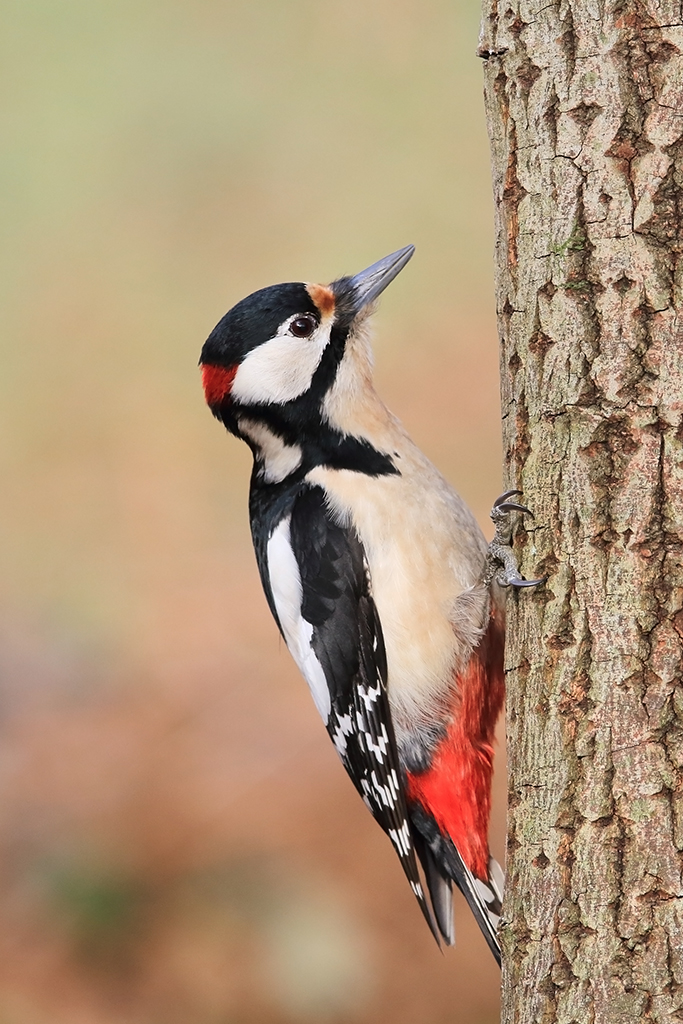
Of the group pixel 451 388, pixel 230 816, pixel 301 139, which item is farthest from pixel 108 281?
pixel 230 816

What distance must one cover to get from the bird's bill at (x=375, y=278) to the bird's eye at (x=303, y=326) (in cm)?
12

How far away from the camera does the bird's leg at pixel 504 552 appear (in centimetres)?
183

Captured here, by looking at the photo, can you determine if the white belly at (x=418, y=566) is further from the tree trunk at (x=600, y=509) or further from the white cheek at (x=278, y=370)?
the tree trunk at (x=600, y=509)

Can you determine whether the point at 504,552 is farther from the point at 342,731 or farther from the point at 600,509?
the point at 342,731

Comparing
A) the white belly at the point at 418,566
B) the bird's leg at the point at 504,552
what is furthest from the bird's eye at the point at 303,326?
the bird's leg at the point at 504,552

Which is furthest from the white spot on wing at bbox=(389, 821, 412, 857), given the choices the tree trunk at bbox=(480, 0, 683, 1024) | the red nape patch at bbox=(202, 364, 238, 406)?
the red nape patch at bbox=(202, 364, 238, 406)

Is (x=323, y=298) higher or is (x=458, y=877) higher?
(x=323, y=298)

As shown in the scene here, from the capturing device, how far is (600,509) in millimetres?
1708

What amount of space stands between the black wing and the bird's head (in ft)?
0.67

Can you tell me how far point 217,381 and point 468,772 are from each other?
1007 mm

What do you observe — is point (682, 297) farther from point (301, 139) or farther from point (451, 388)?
point (301, 139)

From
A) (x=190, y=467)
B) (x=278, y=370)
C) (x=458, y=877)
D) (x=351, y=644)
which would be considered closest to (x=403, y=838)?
(x=458, y=877)

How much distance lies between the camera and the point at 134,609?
5.04 metres

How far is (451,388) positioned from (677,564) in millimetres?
4005
